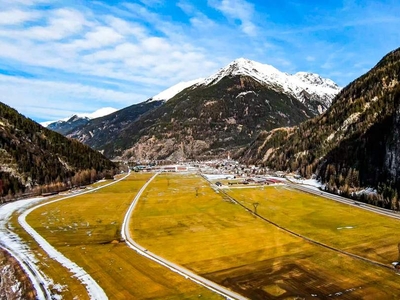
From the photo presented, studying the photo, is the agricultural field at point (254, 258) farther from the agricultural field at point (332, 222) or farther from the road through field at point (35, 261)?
the road through field at point (35, 261)

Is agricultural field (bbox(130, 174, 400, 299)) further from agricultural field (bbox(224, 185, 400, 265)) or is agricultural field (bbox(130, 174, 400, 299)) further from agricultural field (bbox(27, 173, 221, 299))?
agricultural field (bbox(224, 185, 400, 265))

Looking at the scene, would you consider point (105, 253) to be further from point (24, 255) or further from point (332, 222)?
point (332, 222)

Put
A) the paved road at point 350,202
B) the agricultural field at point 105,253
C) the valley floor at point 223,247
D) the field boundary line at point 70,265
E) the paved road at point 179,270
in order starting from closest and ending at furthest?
1. the paved road at point 179,270
2. the field boundary line at point 70,265
3. the agricultural field at point 105,253
4. the valley floor at point 223,247
5. the paved road at point 350,202

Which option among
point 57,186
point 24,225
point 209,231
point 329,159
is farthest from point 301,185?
point 24,225

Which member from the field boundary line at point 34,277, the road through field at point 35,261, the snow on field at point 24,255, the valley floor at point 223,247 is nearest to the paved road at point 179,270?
the valley floor at point 223,247

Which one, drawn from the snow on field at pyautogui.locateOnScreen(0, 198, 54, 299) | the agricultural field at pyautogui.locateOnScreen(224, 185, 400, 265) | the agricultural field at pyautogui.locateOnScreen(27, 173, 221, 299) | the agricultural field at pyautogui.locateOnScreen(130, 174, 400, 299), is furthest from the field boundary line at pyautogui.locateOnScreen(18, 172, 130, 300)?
the agricultural field at pyautogui.locateOnScreen(224, 185, 400, 265)

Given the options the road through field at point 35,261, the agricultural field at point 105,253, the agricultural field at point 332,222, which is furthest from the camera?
the agricultural field at point 332,222

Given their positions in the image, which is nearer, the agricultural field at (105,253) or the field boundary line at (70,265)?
the field boundary line at (70,265)
